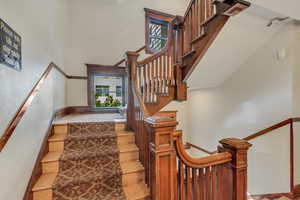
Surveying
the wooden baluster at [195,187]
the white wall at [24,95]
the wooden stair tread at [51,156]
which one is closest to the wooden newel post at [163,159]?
the wooden baluster at [195,187]

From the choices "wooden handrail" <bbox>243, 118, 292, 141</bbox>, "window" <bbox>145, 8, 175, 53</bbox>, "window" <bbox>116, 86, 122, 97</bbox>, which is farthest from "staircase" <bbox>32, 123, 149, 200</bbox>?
"window" <bbox>145, 8, 175, 53</bbox>

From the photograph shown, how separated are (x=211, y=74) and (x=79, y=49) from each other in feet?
10.2

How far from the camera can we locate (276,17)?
2145 mm

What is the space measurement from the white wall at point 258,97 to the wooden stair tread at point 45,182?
319 cm

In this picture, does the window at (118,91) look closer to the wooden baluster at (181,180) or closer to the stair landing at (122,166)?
the stair landing at (122,166)

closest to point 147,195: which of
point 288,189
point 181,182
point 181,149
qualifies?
point 181,182

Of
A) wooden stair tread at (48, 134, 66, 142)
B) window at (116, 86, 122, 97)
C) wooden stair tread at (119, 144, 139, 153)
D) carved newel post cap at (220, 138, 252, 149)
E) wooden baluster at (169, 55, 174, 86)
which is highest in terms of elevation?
wooden baluster at (169, 55, 174, 86)

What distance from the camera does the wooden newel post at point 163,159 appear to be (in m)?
1.10

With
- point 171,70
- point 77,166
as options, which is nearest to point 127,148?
point 77,166

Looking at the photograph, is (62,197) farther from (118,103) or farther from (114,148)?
(118,103)

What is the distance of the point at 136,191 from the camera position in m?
1.46

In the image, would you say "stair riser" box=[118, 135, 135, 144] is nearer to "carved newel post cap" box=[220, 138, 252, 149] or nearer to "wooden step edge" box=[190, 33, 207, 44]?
"carved newel post cap" box=[220, 138, 252, 149]

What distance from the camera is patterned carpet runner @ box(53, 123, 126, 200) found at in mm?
1386

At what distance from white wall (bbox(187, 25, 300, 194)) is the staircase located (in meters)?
2.33
